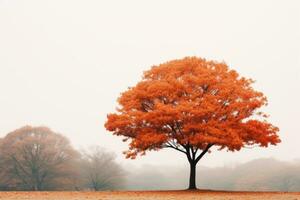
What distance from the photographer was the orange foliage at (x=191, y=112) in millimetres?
44250

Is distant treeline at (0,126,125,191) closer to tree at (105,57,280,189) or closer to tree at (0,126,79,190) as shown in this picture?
tree at (0,126,79,190)

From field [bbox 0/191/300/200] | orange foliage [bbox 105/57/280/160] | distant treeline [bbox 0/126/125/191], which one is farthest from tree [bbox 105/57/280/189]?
distant treeline [bbox 0/126/125/191]

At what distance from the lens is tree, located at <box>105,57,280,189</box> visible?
44.3 m

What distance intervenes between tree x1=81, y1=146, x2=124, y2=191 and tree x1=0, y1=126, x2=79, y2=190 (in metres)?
4.83

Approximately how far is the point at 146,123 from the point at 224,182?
38971 mm

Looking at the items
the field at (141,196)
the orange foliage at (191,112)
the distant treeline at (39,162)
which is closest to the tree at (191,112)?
the orange foliage at (191,112)

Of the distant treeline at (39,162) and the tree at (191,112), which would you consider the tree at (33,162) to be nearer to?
the distant treeline at (39,162)

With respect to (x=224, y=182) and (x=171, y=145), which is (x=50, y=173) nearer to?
(x=224, y=182)

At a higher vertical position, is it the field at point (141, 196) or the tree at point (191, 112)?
the tree at point (191, 112)

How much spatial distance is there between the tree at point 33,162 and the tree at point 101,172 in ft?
15.9

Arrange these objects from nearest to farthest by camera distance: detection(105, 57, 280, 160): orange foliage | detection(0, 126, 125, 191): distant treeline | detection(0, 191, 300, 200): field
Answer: detection(0, 191, 300, 200): field
detection(105, 57, 280, 160): orange foliage
detection(0, 126, 125, 191): distant treeline

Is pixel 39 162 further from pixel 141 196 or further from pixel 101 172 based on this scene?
pixel 141 196

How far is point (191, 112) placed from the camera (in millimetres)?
43969

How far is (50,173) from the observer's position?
3211 inches
